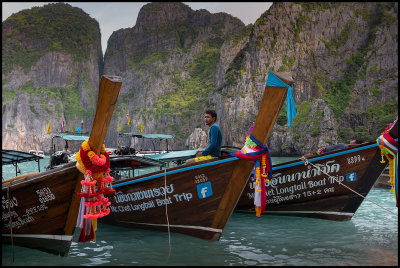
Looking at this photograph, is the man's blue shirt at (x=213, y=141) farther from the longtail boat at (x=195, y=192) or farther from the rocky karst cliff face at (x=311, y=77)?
the rocky karst cliff face at (x=311, y=77)

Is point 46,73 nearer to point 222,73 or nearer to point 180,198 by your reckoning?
point 222,73

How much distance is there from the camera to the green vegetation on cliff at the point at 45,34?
136875mm

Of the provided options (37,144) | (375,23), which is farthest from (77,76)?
(375,23)

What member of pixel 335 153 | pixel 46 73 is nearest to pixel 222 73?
pixel 46 73

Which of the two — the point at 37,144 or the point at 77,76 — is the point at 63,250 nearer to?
the point at 37,144

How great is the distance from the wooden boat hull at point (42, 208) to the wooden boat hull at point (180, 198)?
195cm

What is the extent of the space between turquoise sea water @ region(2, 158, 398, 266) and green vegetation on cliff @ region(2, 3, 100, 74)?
143 metres

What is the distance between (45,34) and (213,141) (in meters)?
158

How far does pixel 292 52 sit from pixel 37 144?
82.4m

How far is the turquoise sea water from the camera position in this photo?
5.62m

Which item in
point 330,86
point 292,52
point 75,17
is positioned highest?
point 75,17

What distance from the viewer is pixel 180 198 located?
6.74 metres

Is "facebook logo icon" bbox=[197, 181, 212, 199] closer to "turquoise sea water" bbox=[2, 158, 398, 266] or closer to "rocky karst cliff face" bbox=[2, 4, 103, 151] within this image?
"turquoise sea water" bbox=[2, 158, 398, 266]

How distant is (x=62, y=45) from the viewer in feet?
468
